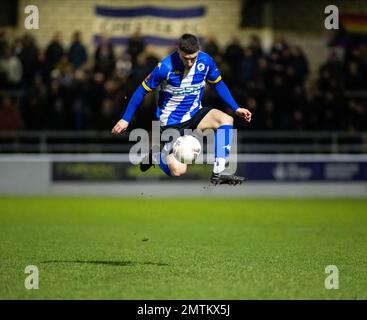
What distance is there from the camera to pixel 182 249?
9.60 m

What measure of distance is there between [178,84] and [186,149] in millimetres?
726

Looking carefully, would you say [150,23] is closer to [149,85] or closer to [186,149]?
[149,85]

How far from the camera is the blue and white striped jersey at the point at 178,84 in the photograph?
8.63 m

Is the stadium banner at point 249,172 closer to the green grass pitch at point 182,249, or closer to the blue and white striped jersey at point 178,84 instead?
the green grass pitch at point 182,249

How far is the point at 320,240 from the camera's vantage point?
10.6m

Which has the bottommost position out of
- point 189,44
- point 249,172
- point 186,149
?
point 249,172

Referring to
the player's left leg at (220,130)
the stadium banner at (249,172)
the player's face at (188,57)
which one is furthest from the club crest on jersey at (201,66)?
→ the stadium banner at (249,172)

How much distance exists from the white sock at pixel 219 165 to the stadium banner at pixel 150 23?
13.2 meters

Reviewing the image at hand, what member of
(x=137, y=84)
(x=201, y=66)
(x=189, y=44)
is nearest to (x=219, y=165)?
(x=201, y=66)

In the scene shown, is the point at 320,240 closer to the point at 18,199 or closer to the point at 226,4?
the point at 18,199

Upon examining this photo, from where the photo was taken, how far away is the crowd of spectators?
18.2m
